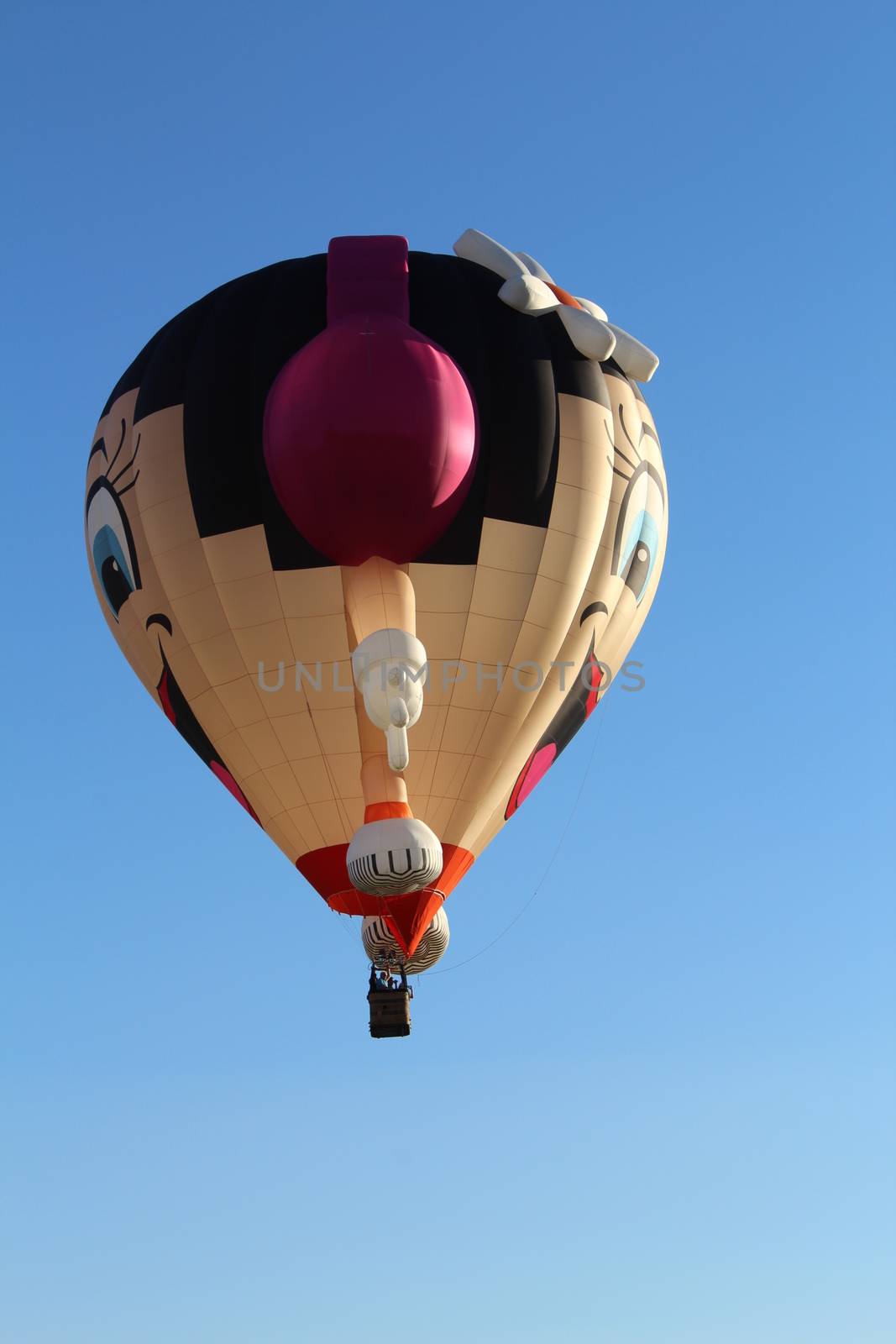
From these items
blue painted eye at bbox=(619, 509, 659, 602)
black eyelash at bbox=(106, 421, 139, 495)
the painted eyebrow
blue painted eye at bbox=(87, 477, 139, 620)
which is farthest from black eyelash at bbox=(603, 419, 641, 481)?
blue painted eye at bbox=(87, 477, 139, 620)

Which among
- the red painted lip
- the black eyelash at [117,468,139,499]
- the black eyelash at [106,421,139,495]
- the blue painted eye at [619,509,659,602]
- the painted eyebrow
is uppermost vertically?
the black eyelash at [106,421,139,495]

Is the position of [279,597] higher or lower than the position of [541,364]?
lower

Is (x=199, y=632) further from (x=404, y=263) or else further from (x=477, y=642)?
(x=404, y=263)

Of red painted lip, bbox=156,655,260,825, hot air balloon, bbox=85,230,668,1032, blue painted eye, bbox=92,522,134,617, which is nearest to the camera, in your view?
hot air balloon, bbox=85,230,668,1032

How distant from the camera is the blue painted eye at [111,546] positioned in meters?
19.0

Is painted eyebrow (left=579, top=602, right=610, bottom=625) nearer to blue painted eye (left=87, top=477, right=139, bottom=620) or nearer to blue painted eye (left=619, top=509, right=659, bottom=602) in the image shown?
blue painted eye (left=619, top=509, right=659, bottom=602)

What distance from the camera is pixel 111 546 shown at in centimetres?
1927

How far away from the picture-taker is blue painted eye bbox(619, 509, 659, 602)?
759 inches

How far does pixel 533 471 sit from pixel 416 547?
3.72ft

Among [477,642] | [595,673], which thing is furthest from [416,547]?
[595,673]

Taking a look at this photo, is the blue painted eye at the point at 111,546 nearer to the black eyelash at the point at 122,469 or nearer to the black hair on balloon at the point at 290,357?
the black eyelash at the point at 122,469

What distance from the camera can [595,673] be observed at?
1939cm

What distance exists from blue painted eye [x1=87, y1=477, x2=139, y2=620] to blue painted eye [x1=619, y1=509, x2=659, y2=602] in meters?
3.93

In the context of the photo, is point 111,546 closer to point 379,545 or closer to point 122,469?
point 122,469
